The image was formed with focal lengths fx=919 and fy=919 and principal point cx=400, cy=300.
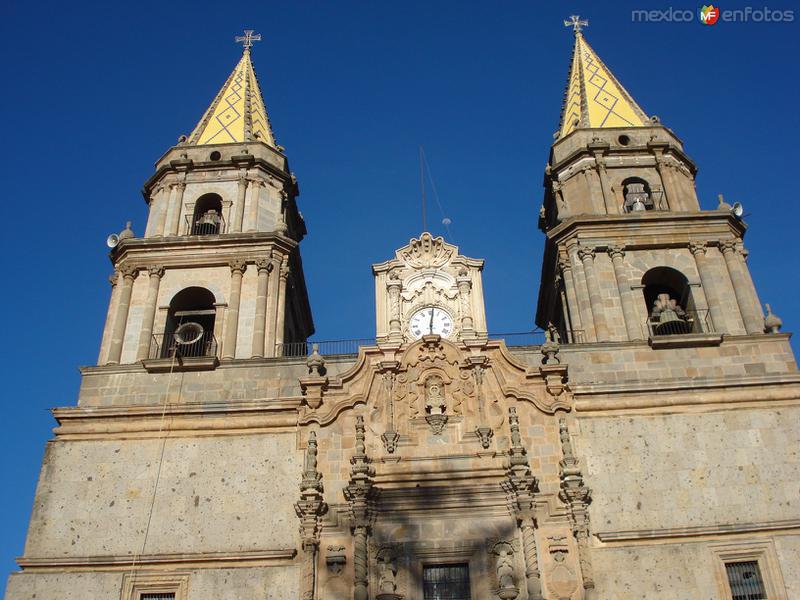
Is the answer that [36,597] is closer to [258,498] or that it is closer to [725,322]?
[258,498]

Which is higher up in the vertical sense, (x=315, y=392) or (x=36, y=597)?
(x=315, y=392)

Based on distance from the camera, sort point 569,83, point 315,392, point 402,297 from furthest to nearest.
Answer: point 569,83 → point 402,297 → point 315,392

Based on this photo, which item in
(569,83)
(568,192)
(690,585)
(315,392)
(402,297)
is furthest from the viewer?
(569,83)

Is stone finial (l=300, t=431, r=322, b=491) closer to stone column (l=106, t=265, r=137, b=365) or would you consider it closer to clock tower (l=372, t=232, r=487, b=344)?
clock tower (l=372, t=232, r=487, b=344)

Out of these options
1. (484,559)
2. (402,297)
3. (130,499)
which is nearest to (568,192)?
(402,297)

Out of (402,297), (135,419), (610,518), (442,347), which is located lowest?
(610,518)

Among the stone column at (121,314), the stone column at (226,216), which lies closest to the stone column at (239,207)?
the stone column at (226,216)

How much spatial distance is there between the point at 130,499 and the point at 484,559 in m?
7.37

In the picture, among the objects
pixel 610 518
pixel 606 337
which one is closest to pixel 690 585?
pixel 610 518

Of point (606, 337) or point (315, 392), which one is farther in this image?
point (606, 337)

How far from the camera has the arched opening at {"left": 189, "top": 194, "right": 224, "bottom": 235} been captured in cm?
2573

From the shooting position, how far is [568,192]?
26562mm

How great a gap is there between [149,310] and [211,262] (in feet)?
6.83

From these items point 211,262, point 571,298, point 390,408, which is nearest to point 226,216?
point 211,262
